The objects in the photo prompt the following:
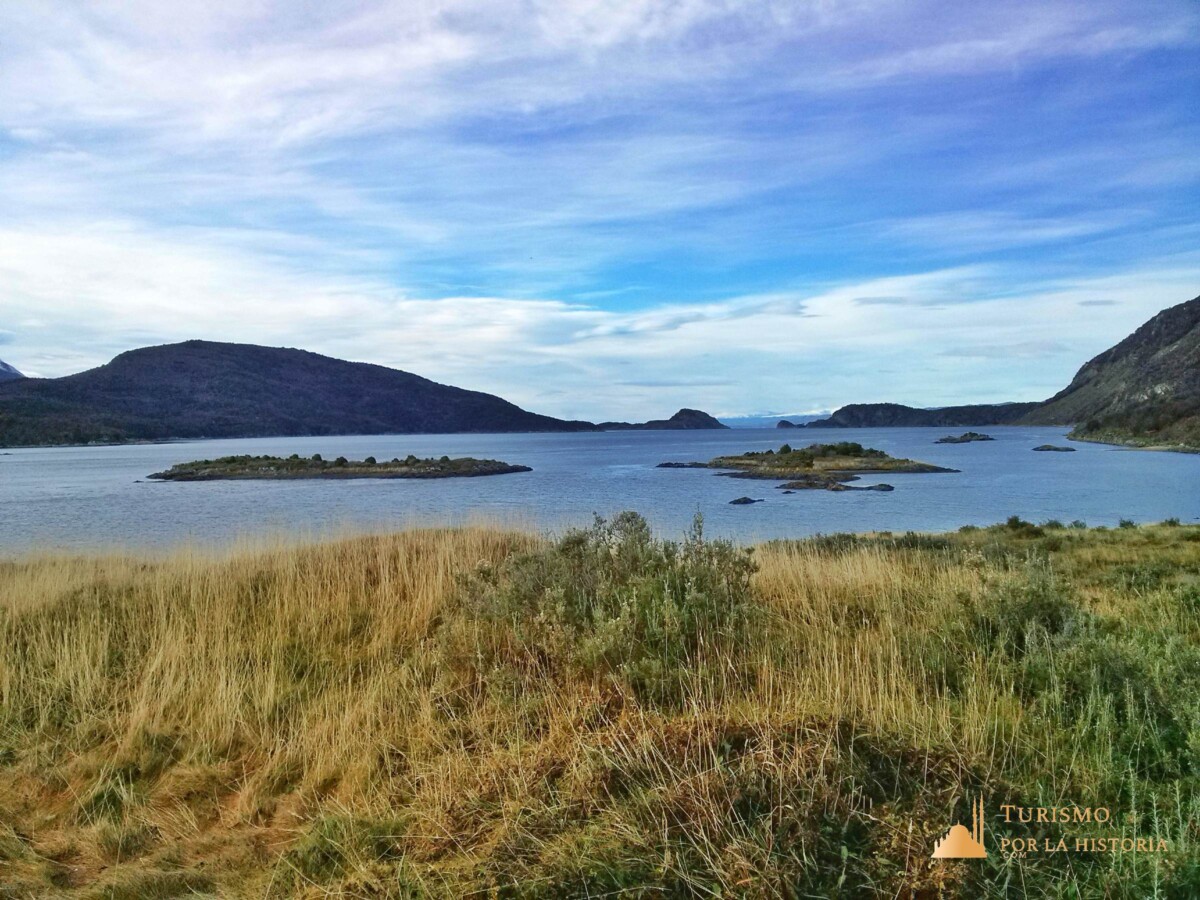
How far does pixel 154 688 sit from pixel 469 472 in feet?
247

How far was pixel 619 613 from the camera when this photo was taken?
596 cm

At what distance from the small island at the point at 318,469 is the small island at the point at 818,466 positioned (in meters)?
23.5

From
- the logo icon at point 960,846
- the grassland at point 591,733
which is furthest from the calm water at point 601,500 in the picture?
the logo icon at point 960,846

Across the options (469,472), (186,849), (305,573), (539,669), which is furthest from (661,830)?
(469,472)

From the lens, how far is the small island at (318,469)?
77.1 meters

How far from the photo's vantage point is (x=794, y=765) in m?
3.50

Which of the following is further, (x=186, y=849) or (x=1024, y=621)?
(x=1024, y=621)

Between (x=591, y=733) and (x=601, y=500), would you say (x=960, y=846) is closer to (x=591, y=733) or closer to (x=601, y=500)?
(x=591, y=733)

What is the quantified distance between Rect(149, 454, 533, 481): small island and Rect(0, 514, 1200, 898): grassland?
238ft

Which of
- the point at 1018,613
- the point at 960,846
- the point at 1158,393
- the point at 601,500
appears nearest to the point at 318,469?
the point at 601,500

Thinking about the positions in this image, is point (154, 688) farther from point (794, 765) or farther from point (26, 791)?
point (794, 765)

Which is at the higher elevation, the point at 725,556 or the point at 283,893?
the point at 725,556

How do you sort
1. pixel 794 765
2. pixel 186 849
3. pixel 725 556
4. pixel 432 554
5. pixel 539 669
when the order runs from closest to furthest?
pixel 794 765 < pixel 186 849 < pixel 539 669 < pixel 725 556 < pixel 432 554

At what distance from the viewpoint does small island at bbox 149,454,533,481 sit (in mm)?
77125
